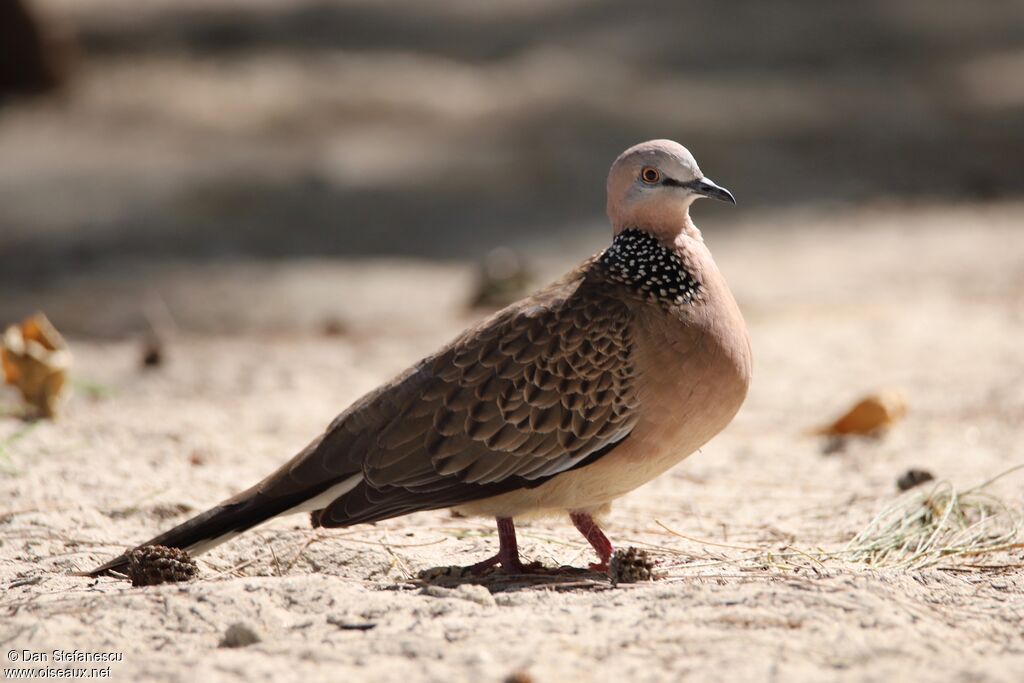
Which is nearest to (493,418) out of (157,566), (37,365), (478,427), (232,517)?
(478,427)

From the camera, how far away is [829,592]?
3613mm

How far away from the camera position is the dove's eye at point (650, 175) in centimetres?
459

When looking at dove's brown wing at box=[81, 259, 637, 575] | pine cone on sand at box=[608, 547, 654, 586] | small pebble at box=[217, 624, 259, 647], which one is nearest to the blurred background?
dove's brown wing at box=[81, 259, 637, 575]

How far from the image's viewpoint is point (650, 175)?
181 inches

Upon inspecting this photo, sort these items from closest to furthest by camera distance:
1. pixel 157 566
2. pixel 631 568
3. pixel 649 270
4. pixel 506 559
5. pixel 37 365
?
pixel 631 568, pixel 157 566, pixel 506 559, pixel 649 270, pixel 37 365

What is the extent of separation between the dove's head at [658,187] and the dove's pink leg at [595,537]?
986mm

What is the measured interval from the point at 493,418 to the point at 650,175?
0.99 metres

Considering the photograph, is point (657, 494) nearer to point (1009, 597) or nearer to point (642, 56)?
point (1009, 597)

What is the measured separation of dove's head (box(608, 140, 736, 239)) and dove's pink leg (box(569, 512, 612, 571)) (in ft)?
3.24

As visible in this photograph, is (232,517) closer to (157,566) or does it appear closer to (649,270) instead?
(157,566)

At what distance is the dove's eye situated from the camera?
4.59 metres

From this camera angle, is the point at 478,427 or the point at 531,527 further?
the point at 531,527

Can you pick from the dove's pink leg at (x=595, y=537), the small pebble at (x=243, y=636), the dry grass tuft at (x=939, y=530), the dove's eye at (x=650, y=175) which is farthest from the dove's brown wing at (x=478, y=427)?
the dry grass tuft at (x=939, y=530)

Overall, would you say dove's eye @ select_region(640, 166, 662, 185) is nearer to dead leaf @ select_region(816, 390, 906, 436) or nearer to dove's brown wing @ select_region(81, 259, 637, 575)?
dove's brown wing @ select_region(81, 259, 637, 575)
